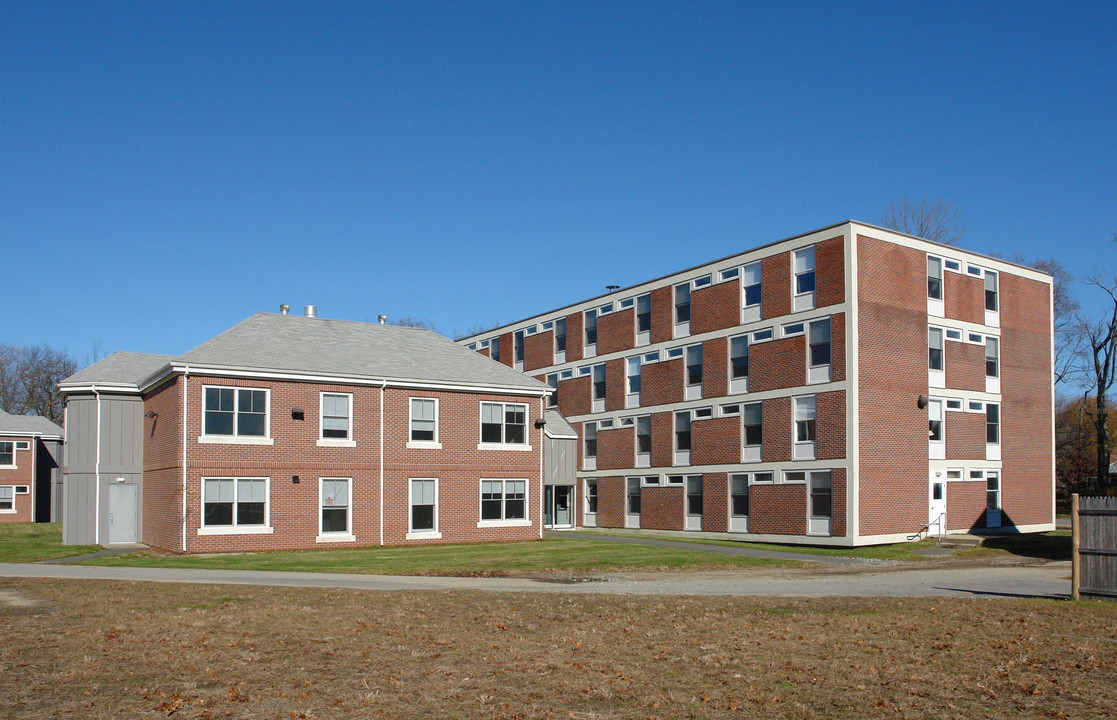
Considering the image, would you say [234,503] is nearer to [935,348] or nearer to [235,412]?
[235,412]

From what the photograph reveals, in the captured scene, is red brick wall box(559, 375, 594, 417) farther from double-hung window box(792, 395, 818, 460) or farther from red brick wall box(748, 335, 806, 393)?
double-hung window box(792, 395, 818, 460)

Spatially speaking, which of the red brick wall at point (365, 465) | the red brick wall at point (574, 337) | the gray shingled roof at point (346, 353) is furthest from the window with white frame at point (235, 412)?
the red brick wall at point (574, 337)

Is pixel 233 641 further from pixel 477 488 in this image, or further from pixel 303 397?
pixel 477 488

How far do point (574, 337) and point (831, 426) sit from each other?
692 inches

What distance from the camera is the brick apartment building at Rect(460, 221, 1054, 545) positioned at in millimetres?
33938

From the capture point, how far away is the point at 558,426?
1834 inches

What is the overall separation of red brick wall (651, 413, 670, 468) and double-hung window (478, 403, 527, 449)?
8187mm

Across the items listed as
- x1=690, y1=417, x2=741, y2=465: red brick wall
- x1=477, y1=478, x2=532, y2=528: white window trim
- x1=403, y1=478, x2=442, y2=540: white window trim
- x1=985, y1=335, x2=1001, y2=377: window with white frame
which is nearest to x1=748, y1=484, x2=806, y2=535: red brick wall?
x1=690, y1=417, x2=741, y2=465: red brick wall

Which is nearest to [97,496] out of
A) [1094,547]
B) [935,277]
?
[1094,547]

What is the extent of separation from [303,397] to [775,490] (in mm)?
17926

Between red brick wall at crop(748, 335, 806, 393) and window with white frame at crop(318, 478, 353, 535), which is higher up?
red brick wall at crop(748, 335, 806, 393)

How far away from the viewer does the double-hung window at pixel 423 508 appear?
1325 inches

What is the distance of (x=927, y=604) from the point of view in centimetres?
1656

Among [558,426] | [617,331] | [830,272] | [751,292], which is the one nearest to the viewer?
[830,272]
